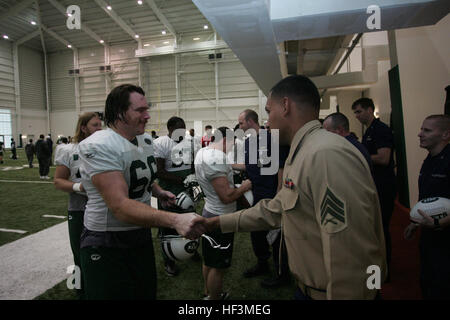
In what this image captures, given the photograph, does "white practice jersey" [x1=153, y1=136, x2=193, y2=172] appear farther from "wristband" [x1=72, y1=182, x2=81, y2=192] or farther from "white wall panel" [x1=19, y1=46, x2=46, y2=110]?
"white wall panel" [x1=19, y1=46, x2=46, y2=110]

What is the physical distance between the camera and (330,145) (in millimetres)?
1153

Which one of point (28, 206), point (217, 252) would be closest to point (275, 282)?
point (217, 252)

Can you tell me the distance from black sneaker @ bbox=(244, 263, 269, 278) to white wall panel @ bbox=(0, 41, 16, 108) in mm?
34134

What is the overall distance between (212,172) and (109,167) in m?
1.11

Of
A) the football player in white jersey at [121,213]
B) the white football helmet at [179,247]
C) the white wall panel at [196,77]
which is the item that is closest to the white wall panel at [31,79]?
the white wall panel at [196,77]

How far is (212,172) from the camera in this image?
8.39 ft

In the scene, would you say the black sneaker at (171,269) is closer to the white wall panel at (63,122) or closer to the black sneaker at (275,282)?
the black sneaker at (275,282)

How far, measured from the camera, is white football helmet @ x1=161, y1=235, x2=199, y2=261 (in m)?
2.28

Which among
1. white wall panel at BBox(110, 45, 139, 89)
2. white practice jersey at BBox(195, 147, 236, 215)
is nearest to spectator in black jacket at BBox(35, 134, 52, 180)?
white practice jersey at BBox(195, 147, 236, 215)

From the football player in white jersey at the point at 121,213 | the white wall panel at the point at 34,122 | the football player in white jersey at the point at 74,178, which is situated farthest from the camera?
the white wall panel at the point at 34,122

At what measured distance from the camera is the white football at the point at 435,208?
2.16m
